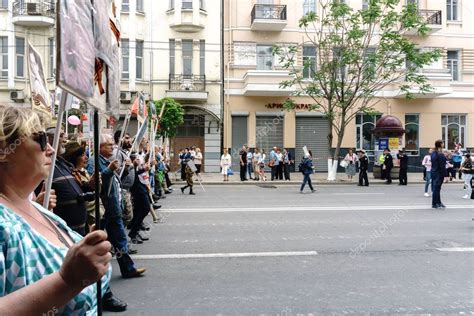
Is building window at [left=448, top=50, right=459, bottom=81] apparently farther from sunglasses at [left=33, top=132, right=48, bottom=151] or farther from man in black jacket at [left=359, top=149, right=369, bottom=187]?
sunglasses at [left=33, top=132, right=48, bottom=151]

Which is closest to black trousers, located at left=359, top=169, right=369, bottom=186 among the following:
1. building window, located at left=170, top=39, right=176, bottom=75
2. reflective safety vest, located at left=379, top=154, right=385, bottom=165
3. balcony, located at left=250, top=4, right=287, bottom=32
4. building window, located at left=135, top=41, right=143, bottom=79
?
reflective safety vest, located at left=379, top=154, right=385, bottom=165

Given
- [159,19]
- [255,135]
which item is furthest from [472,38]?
[159,19]

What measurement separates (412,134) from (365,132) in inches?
120

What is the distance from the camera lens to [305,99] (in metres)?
28.0

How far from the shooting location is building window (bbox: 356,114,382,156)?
94.8ft

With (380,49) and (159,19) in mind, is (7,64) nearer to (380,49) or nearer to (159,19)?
(159,19)

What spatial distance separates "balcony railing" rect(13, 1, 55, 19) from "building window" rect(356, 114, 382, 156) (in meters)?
19.0

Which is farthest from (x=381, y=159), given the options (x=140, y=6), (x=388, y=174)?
(x=140, y=6)

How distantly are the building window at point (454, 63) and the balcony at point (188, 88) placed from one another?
622 inches

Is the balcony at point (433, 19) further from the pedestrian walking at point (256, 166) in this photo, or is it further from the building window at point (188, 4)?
the building window at point (188, 4)

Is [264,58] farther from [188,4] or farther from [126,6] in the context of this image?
[126,6]

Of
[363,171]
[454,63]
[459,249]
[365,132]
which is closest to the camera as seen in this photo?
[459,249]

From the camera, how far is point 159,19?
90.8 ft

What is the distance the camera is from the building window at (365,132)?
94.8 ft
